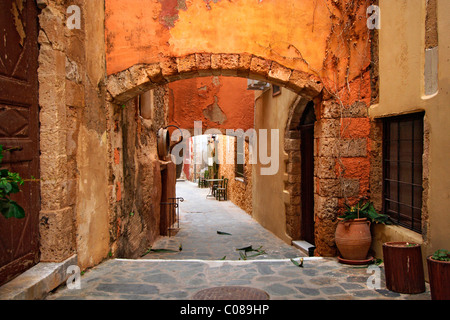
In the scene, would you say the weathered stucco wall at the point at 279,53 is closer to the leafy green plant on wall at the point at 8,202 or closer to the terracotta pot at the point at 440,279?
the terracotta pot at the point at 440,279

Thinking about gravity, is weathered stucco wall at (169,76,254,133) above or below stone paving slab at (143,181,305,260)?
above

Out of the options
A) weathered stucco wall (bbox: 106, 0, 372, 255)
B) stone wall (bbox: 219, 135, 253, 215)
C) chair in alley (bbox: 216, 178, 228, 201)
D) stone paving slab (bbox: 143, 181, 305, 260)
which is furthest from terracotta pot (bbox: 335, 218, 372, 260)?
chair in alley (bbox: 216, 178, 228, 201)

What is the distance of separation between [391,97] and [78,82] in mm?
3528

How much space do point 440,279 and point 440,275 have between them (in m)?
0.03

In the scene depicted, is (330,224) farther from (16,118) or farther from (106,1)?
(106,1)

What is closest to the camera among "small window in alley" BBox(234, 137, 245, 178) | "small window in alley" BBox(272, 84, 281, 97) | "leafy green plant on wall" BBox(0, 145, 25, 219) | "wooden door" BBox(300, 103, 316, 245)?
"leafy green plant on wall" BBox(0, 145, 25, 219)

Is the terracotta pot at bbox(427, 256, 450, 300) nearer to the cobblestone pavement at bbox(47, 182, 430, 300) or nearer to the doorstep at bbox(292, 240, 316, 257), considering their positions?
the cobblestone pavement at bbox(47, 182, 430, 300)

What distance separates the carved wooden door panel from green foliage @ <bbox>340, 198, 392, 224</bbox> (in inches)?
137

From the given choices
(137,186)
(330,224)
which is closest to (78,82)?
(137,186)

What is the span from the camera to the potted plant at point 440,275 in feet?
9.61

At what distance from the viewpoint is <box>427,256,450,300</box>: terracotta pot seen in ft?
9.61

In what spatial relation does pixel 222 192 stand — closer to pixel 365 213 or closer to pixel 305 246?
pixel 305 246

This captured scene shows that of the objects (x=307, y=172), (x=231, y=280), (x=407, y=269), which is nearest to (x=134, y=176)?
(x=231, y=280)

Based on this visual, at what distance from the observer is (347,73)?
490 centimetres
